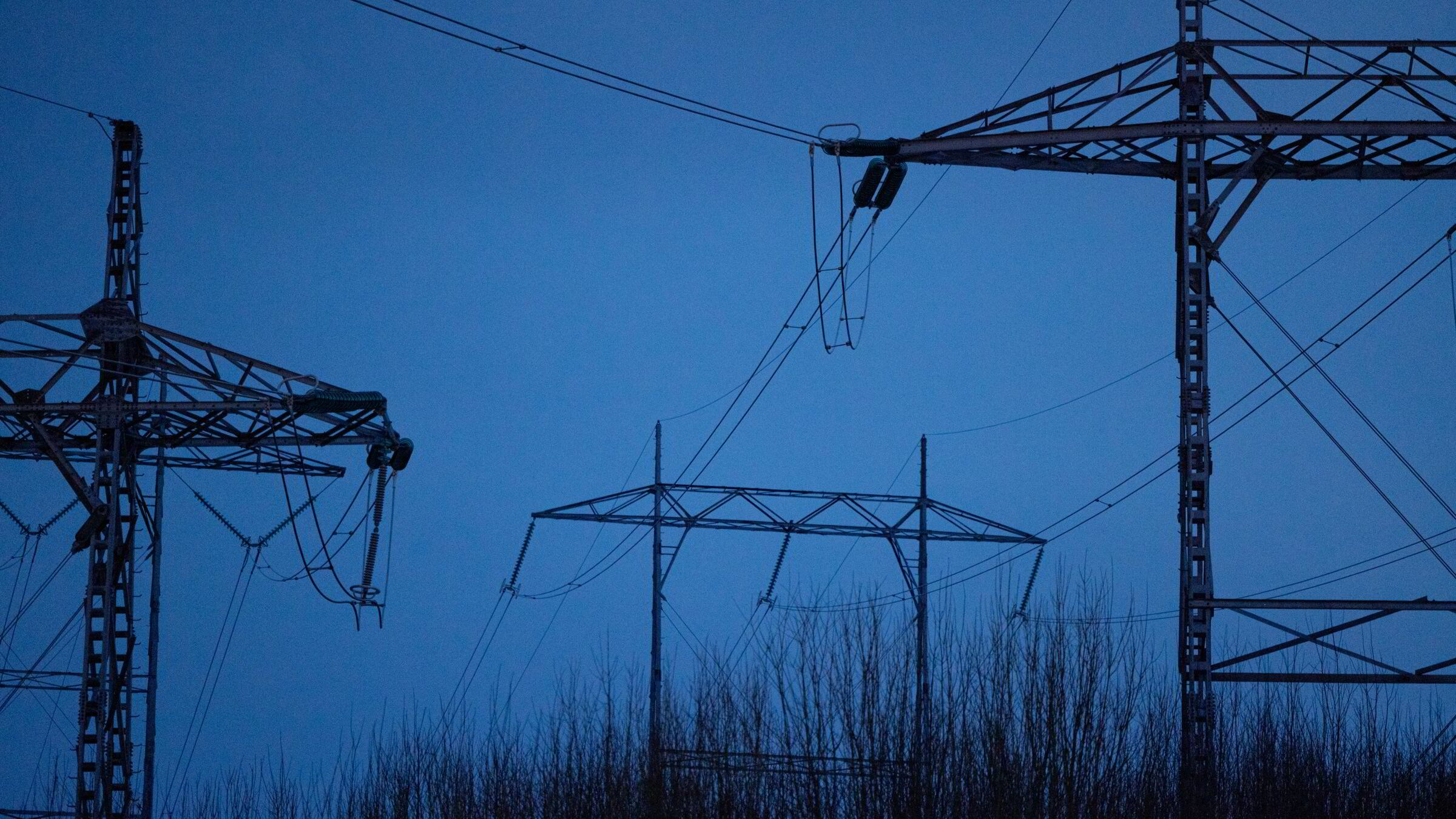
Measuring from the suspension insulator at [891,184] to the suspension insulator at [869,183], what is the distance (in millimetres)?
67

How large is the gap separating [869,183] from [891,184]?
0.20m

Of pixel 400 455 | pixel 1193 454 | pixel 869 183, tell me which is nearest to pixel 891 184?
pixel 869 183

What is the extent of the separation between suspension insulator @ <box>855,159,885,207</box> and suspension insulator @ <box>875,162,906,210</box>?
0.22 feet

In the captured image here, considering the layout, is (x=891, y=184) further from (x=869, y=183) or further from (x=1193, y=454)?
(x=1193, y=454)

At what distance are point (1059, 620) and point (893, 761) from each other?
2030mm

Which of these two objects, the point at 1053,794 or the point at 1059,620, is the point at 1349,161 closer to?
the point at 1059,620

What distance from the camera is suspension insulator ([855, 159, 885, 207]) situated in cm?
1420

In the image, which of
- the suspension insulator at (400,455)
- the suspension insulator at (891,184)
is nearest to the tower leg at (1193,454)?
the suspension insulator at (891,184)

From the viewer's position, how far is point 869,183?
1432cm

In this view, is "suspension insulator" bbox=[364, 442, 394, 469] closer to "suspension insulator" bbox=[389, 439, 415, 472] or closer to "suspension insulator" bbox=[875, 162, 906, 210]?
"suspension insulator" bbox=[389, 439, 415, 472]

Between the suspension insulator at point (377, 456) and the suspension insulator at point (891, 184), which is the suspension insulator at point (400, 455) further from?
the suspension insulator at point (891, 184)

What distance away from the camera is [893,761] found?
14.2 m

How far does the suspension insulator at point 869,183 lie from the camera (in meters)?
14.2

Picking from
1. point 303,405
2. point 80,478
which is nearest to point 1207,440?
point 303,405
